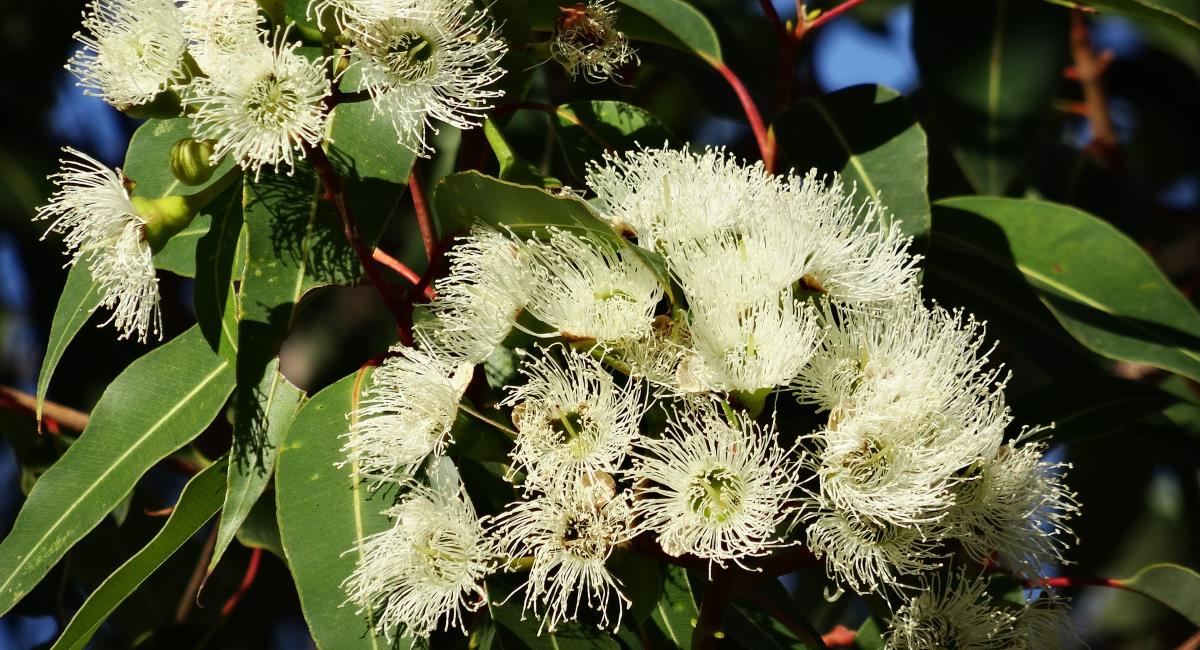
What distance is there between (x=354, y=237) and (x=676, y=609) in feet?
1.78

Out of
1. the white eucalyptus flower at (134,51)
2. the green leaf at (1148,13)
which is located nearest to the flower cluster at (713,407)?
the white eucalyptus flower at (134,51)

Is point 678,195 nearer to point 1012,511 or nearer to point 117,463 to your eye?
point 1012,511

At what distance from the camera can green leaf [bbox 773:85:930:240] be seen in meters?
1.50

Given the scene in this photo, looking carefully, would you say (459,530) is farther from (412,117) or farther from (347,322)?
(347,322)

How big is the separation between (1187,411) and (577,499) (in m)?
1.30

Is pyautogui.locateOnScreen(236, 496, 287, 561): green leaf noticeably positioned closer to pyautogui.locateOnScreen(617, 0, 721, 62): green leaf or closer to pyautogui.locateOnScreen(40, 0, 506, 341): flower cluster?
pyautogui.locateOnScreen(40, 0, 506, 341): flower cluster

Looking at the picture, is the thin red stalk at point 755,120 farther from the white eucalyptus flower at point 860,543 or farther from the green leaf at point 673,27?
the white eucalyptus flower at point 860,543

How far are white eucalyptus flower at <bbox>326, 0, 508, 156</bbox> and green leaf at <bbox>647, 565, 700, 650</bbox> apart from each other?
0.55m

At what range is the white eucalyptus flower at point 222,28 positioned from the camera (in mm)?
1152

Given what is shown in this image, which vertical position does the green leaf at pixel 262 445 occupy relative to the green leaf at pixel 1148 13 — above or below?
below

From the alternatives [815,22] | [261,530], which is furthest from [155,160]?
[815,22]

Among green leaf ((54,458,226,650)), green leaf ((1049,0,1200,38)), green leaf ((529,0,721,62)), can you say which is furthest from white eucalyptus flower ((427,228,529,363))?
green leaf ((1049,0,1200,38))

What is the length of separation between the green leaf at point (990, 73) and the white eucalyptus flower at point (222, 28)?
3.85 feet

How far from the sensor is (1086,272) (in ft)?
5.31
